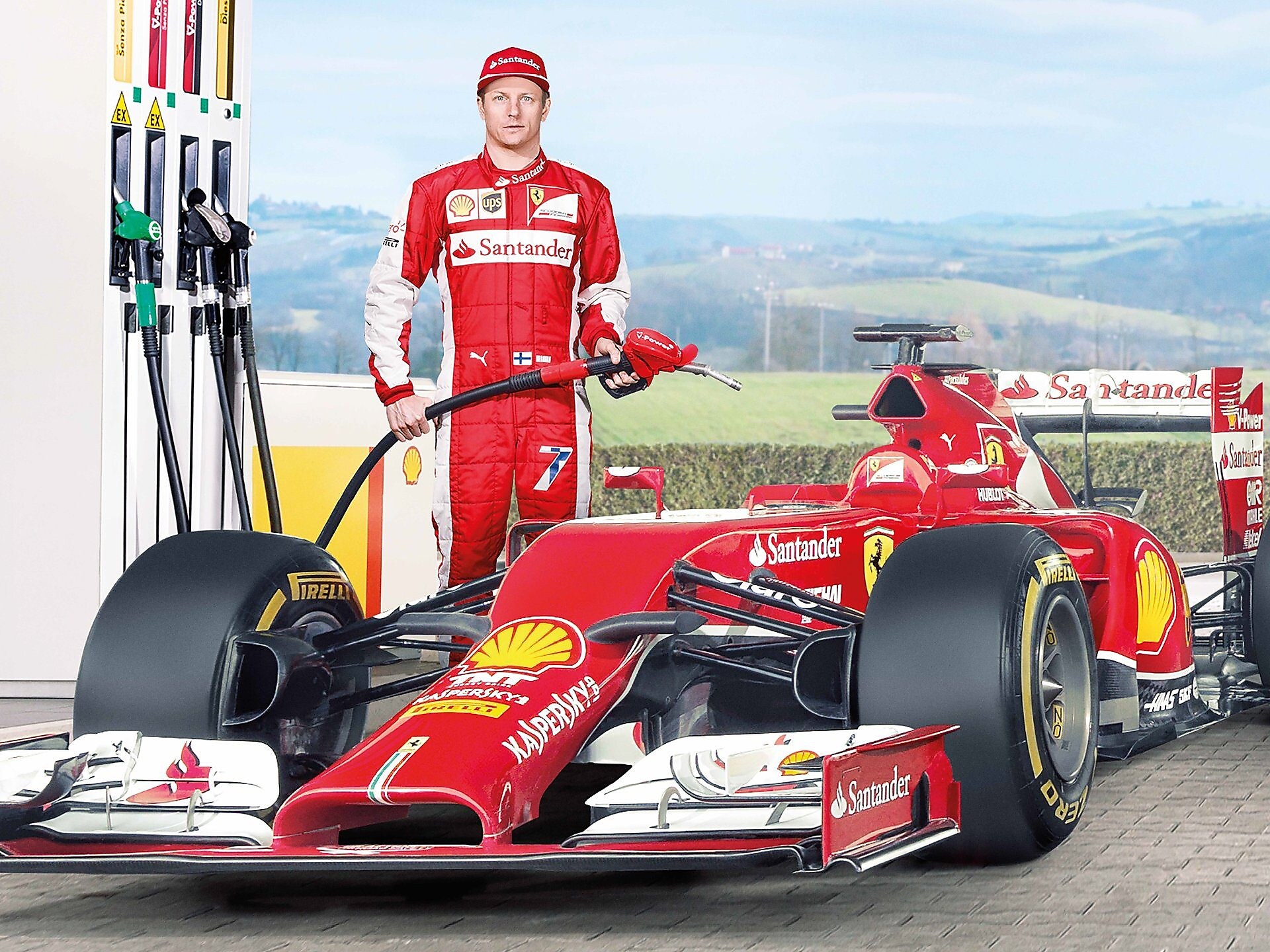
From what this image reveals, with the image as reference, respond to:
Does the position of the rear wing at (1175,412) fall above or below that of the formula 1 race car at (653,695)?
above

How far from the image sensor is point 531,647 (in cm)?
384

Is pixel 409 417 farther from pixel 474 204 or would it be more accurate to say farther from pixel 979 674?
pixel 979 674

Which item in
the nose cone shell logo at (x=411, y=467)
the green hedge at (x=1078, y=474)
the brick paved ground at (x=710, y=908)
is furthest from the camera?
the green hedge at (x=1078, y=474)

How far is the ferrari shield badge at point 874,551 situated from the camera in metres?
4.67

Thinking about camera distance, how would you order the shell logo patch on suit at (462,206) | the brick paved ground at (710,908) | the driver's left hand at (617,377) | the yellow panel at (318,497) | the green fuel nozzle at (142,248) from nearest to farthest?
the brick paved ground at (710,908) < the driver's left hand at (617,377) < the shell logo patch on suit at (462,206) < the green fuel nozzle at (142,248) < the yellow panel at (318,497)

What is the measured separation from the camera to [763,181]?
3262cm

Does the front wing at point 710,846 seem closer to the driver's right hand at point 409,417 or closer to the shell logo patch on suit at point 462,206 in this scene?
the driver's right hand at point 409,417

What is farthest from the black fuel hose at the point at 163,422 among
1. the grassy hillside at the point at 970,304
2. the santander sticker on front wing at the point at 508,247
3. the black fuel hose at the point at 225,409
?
the grassy hillside at the point at 970,304

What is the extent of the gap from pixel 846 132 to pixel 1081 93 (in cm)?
429

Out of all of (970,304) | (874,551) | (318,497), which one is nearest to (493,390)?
(874,551)

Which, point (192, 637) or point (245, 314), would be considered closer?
point (192, 637)

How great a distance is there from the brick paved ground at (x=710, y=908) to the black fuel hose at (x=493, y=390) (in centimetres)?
143

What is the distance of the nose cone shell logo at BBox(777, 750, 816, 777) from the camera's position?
3398 mm

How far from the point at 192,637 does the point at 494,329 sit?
66.0 inches
